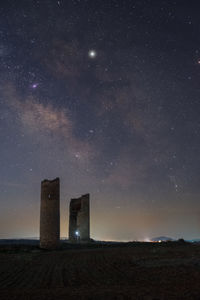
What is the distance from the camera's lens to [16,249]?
23.4 meters

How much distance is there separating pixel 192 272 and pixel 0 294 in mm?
6251

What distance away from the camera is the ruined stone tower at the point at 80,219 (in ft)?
108

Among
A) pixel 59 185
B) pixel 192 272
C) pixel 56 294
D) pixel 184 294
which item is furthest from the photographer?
pixel 59 185

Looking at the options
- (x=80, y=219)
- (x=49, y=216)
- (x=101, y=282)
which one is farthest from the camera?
(x=80, y=219)

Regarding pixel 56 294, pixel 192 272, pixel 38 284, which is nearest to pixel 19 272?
pixel 38 284

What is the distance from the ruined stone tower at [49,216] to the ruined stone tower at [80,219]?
8.60m

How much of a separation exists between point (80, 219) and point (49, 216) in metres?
9.42

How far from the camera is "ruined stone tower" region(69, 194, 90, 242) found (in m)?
33.1

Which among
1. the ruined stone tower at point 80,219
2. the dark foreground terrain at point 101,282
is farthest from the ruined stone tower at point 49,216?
the dark foreground terrain at point 101,282

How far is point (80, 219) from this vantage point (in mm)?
33250

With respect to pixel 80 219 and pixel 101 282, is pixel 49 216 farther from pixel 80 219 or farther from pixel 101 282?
pixel 101 282

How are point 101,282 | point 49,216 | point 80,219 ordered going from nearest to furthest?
point 101,282, point 49,216, point 80,219

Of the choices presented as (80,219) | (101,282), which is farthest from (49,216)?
(101,282)

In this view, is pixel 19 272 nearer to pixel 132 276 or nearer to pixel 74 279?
pixel 74 279
